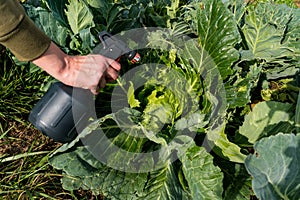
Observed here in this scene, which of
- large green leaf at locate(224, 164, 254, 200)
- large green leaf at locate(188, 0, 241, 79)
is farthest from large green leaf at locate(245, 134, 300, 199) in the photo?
large green leaf at locate(188, 0, 241, 79)

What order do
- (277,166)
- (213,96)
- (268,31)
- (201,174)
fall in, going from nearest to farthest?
1. (277,166)
2. (201,174)
3. (213,96)
4. (268,31)

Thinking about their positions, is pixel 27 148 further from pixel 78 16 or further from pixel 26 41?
pixel 26 41

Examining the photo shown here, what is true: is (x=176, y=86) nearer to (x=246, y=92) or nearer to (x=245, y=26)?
(x=246, y=92)

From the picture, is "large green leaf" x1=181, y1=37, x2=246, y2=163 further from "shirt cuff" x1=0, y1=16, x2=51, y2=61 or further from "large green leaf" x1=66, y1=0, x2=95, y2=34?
"shirt cuff" x1=0, y1=16, x2=51, y2=61

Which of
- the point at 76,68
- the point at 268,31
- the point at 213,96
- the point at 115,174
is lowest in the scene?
the point at 115,174

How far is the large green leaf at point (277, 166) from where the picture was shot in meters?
→ 1.50

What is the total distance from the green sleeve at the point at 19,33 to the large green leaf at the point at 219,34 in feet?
2.69

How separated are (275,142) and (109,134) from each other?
90cm

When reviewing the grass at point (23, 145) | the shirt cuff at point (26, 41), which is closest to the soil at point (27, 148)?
the grass at point (23, 145)

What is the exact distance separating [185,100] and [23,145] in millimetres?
991

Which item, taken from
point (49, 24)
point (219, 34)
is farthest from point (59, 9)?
point (219, 34)

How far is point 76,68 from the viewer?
71.2 inches

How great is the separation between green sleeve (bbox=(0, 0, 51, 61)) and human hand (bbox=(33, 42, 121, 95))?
0.05m

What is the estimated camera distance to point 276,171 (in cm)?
153
